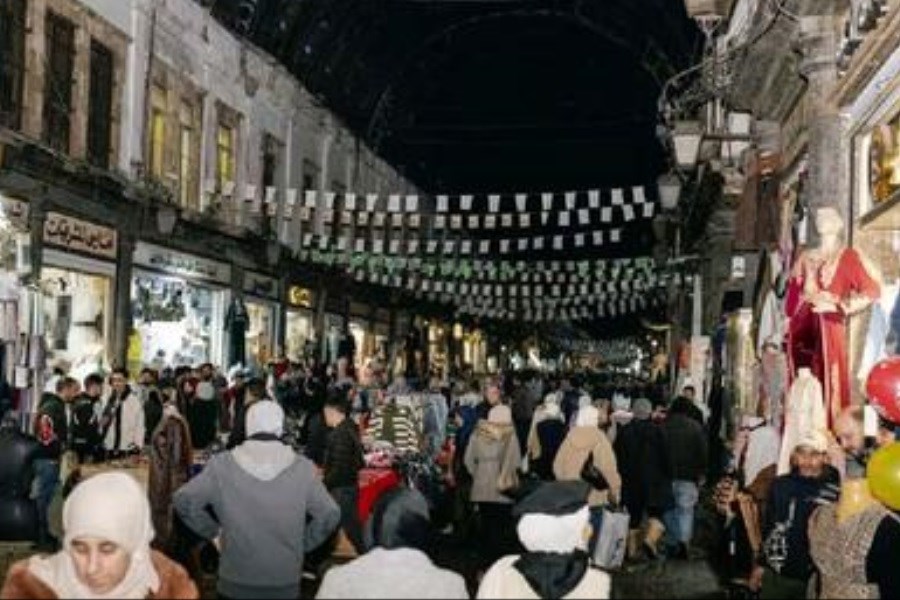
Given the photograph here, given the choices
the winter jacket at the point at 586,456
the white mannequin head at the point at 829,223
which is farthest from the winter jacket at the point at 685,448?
the white mannequin head at the point at 829,223

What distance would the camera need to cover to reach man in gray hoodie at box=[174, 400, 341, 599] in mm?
7156

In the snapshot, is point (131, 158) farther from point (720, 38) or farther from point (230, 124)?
point (720, 38)

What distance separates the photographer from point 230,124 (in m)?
31.5

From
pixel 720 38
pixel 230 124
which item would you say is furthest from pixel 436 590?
pixel 230 124

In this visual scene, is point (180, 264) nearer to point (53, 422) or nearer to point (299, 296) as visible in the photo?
point (299, 296)

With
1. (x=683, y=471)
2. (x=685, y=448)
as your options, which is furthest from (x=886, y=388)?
(x=683, y=471)

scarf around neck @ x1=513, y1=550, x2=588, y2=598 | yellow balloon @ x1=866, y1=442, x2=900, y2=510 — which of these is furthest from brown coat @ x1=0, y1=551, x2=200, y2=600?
yellow balloon @ x1=866, y1=442, x2=900, y2=510

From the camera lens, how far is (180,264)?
2753 centimetres

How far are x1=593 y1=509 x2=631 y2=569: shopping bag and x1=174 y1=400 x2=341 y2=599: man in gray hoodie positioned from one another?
5093 millimetres

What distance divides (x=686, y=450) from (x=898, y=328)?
5520 millimetres

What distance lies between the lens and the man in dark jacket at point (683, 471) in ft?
50.7

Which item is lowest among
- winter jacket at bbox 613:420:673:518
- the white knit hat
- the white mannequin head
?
winter jacket at bbox 613:420:673:518

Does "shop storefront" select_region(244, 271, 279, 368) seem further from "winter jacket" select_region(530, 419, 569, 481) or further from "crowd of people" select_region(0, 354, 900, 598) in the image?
"winter jacket" select_region(530, 419, 569, 481)

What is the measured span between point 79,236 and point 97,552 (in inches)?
728
